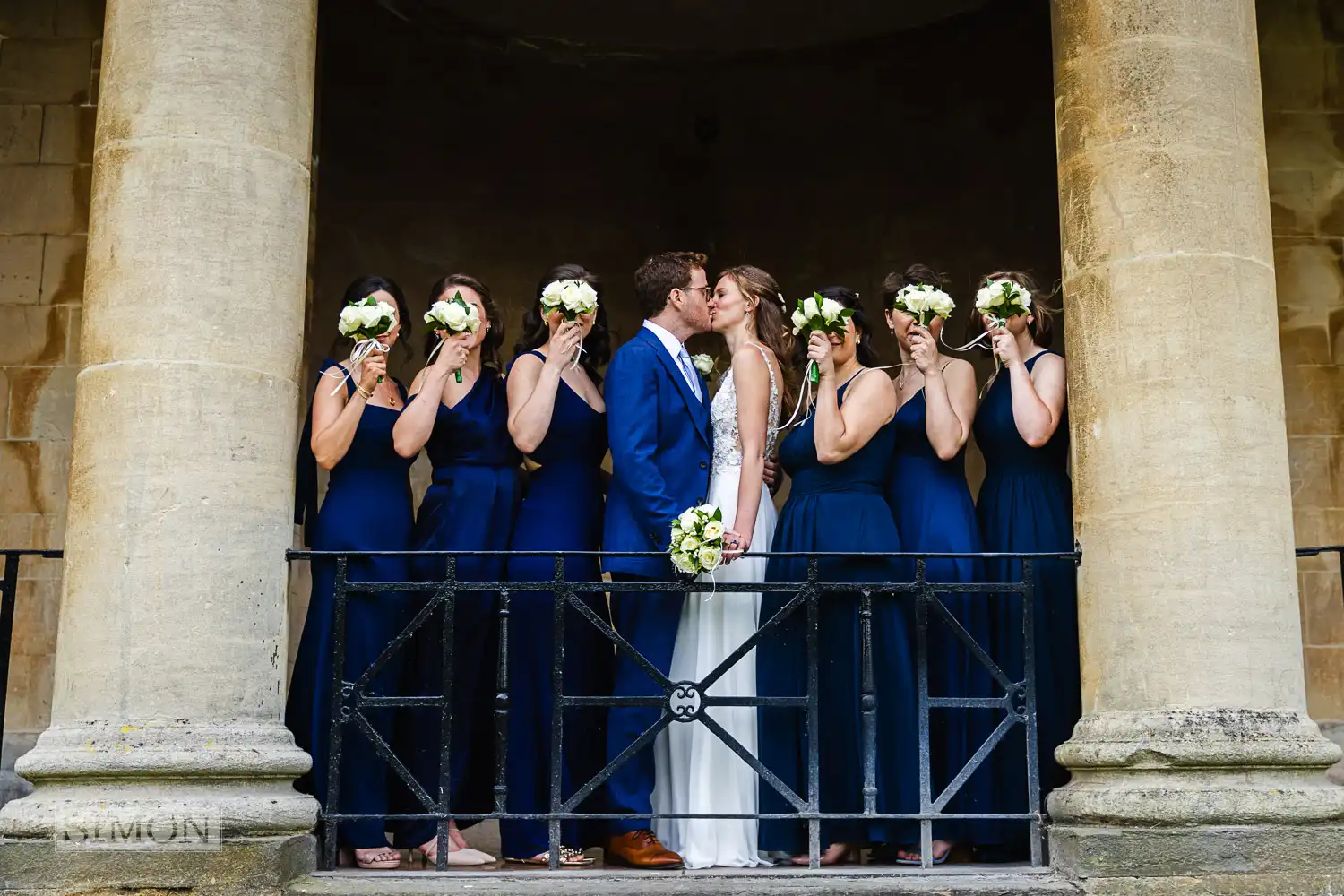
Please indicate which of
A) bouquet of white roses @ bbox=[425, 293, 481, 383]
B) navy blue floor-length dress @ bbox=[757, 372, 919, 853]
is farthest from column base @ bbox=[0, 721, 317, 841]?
navy blue floor-length dress @ bbox=[757, 372, 919, 853]

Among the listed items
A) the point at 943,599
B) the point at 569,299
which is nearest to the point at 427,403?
the point at 569,299

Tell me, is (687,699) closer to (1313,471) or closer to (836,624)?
(836,624)

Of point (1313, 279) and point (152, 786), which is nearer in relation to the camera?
point (152, 786)

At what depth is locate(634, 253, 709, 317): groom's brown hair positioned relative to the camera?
630 centimetres

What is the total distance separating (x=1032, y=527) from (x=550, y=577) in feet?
5.96

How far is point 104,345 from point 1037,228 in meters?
6.08

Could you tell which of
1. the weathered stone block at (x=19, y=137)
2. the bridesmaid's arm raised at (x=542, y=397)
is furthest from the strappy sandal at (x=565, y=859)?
the weathered stone block at (x=19, y=137)

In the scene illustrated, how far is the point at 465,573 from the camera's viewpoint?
20.0ft

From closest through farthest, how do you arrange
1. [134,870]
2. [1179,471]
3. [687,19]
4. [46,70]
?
[134,870] < [1179,471] < [46,70] < [687,19]

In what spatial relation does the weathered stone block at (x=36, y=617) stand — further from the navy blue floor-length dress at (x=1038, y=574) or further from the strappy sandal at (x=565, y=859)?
the navy blue floor-length dress at (x=1038, y=574)

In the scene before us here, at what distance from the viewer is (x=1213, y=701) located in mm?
5379

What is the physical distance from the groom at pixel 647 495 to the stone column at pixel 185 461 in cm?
115

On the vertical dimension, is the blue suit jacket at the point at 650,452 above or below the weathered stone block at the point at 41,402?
below

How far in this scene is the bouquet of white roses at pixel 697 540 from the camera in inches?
219
